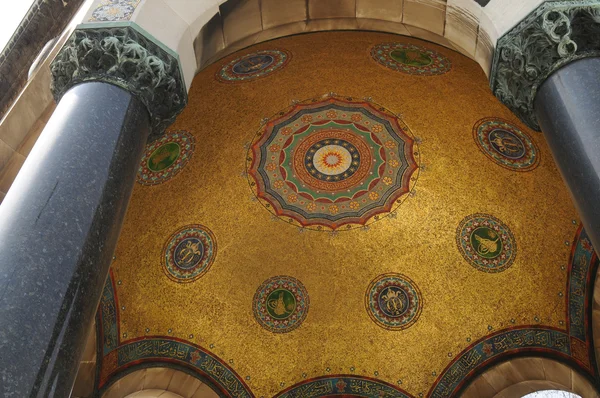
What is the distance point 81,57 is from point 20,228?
1465mm

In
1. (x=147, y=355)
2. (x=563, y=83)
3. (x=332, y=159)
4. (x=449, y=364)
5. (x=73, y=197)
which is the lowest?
(x=73, y=197)

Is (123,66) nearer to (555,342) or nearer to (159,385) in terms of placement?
(159,385)

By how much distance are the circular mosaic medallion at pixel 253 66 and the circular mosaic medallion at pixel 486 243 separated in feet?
10.8

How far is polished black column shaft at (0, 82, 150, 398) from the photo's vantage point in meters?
2.47

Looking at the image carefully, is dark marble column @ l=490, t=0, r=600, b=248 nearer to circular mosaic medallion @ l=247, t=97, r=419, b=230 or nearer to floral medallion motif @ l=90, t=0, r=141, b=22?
floral medallion motif @ l=90, t=0, r=141, b=22

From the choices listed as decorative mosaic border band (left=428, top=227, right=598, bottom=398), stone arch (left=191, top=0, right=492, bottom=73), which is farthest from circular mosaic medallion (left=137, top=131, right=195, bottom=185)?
decorative mosaic border band (left=428, top=227, right=598, bottom=398)

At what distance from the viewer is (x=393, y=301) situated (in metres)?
8.63

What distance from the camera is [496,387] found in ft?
26.4

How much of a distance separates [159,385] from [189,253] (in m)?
1.78

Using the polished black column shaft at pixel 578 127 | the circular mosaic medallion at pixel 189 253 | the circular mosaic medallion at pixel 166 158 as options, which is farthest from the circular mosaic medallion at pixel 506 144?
the polished black column shaft at pixel 578 127

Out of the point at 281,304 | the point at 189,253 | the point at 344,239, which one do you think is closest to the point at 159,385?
the point at 189,253

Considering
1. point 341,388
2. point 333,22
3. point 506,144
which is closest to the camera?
point 333,22

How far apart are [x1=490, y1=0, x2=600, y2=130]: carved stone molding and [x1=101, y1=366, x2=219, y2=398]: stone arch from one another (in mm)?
5944

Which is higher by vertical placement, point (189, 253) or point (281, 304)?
point (189, 253)
